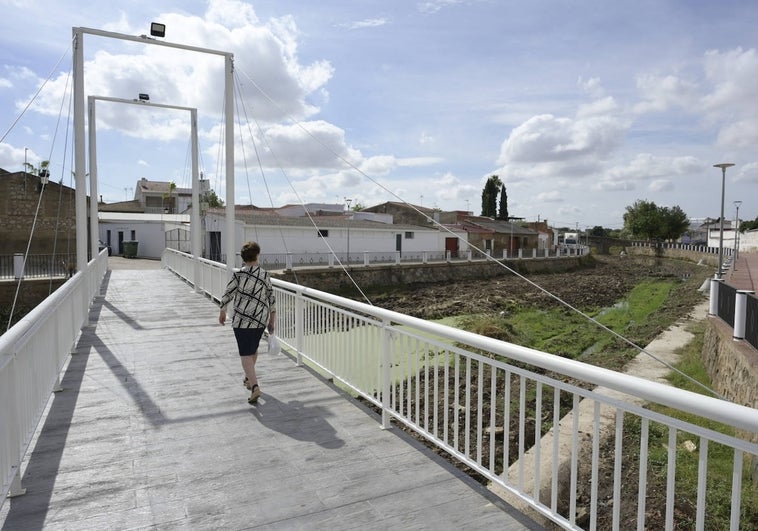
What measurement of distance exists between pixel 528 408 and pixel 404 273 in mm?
25138

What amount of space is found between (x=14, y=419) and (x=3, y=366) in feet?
1.70

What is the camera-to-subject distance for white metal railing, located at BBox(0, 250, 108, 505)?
291 centimetres

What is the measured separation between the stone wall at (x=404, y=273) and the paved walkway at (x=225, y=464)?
68.1ft

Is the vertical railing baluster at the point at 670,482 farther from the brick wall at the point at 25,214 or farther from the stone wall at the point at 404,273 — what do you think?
the brick wall at the point at 25,214

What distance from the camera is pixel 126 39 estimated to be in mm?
9500

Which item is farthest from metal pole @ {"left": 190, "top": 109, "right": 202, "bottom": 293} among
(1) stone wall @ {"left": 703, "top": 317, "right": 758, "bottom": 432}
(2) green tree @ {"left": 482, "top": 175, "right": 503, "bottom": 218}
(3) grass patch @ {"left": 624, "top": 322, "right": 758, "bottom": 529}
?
(2) green tree @ {"left": 482, "top": 175, "right": 503, "bottom": 218}

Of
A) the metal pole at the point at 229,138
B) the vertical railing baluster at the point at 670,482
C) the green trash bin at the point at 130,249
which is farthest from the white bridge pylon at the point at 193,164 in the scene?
the green trash bin at the point at 130,249

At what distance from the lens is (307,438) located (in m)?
4.08

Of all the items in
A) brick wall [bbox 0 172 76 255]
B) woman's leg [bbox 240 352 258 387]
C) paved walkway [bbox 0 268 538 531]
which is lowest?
paved walkway [bbox 0 268 538 531]

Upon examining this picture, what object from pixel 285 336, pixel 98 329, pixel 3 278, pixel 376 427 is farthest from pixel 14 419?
pixel 3 278

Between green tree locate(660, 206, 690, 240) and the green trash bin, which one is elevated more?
green tree locate(660, 206, 690, 240)

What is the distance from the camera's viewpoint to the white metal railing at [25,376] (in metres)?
2.91

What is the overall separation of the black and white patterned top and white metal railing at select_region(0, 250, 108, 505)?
62.4 inches

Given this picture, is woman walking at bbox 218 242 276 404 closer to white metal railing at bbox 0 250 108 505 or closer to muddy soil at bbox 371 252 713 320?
white metal railing at bbox 0 250 108 505
